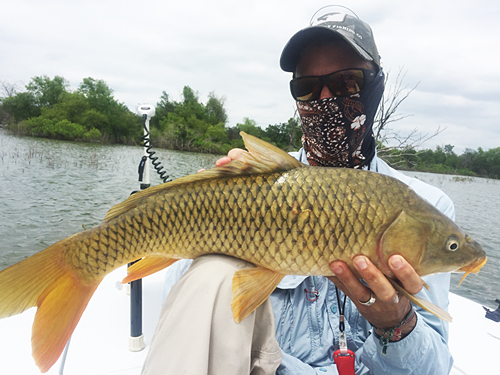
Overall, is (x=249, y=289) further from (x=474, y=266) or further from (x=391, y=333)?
(x=474, y=266)

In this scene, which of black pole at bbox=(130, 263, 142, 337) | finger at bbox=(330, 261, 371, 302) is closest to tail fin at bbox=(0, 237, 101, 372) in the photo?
black pole at bbox=(130, 263, 142, 337)

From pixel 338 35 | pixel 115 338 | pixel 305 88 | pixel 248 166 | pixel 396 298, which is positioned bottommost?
pixel 115 338

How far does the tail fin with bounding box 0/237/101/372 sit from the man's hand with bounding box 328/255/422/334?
1.03 metres

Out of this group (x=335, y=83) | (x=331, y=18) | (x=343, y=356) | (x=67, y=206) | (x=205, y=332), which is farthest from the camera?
(x=67, y=206)

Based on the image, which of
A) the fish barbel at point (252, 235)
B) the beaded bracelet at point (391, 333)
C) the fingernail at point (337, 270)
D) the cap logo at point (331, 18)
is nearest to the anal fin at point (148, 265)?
the fish barbel at point (252, 235)

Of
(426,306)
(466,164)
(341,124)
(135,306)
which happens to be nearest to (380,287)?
(426,306)

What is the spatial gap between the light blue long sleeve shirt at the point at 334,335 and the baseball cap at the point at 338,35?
95cm

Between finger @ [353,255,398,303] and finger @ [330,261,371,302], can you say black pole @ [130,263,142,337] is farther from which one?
finger @ [353,255,398,303]

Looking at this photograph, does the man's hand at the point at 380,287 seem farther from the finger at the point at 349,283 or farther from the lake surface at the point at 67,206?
the lake surface at the point at 67,206

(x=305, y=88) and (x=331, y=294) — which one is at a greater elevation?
(x=305, y=88)

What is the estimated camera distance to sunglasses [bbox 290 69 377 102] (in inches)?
71.8

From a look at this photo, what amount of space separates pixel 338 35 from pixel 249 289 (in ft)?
4.72

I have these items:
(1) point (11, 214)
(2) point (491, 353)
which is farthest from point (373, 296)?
(1) point (11, 214)

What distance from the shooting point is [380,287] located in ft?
3.81
